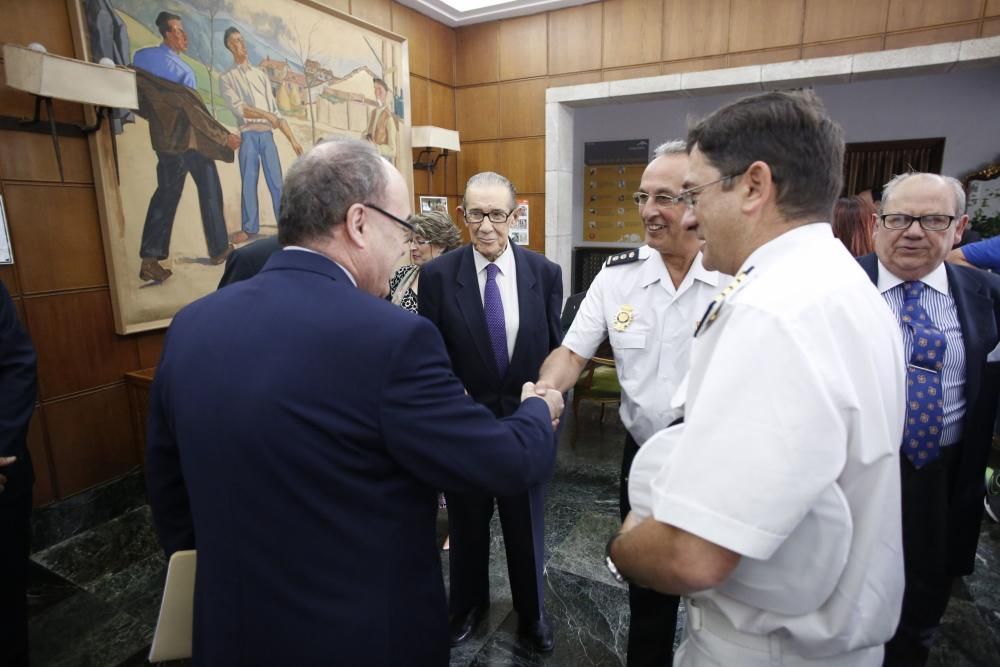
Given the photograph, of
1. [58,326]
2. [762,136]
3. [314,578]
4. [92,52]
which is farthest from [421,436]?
[92,52]

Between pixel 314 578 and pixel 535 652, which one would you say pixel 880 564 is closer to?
pixel 314 578

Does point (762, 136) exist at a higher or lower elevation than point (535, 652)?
higher

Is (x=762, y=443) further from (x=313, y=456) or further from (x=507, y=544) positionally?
(x=507, y=544)

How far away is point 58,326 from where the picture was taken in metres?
3.09

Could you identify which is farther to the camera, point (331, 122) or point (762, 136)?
point (331, 122)

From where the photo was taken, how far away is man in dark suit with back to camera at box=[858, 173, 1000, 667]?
5.78 feet

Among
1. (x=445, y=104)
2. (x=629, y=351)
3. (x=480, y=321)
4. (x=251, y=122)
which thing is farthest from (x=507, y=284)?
(x=445, y=104)

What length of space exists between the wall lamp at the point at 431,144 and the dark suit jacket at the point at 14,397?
3869mm

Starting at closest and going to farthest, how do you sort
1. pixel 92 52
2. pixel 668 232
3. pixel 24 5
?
pixel 668 232 < pixel 24 5 < pixel 92 52

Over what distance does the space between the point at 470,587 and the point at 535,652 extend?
0.36m

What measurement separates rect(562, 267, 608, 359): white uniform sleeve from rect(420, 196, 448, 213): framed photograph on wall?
3.89m

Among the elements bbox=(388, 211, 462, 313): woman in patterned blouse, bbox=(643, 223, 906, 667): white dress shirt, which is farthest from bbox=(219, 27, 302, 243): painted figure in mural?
bbox=(643, 223, 906, 667): white dress shirt

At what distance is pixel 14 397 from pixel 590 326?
2084mm

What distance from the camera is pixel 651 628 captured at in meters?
1.79
